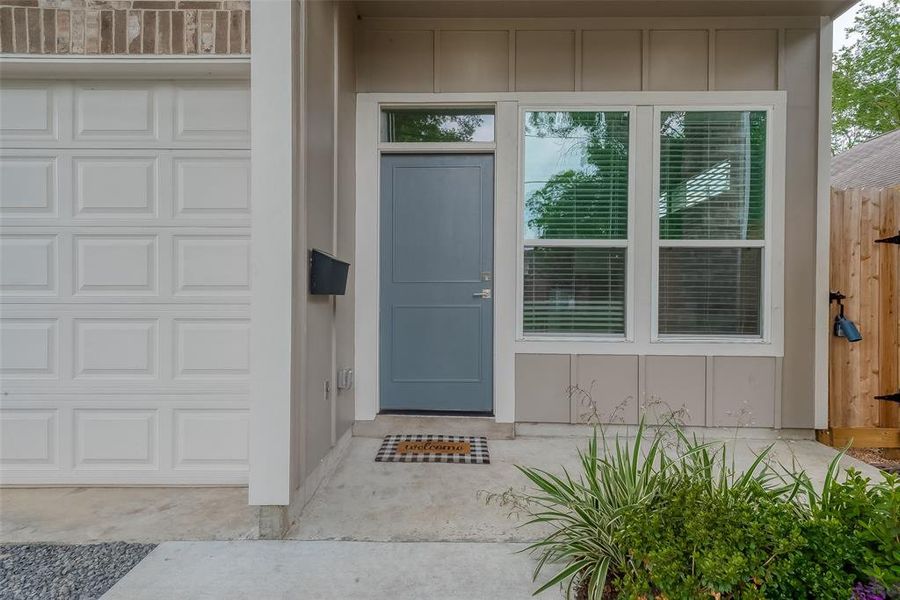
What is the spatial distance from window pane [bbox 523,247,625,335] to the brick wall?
2.30 meters

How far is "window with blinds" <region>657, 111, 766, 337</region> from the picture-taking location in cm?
310

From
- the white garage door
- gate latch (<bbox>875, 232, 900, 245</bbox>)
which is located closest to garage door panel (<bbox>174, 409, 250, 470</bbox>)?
the white garage door

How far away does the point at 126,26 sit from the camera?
222cm

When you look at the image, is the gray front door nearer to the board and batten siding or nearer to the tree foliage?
the board and batten siding

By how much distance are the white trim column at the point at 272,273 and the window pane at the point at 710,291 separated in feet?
8.66

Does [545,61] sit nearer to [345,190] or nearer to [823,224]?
[345,190]

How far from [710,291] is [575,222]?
1123mm

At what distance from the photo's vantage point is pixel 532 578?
5.27ft

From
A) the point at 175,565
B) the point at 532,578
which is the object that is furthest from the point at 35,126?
the point at 532,578

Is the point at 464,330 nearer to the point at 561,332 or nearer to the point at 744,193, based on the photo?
the point at 561,332

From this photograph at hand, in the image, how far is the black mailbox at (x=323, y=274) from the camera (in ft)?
7.12

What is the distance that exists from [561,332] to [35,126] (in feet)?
11.6

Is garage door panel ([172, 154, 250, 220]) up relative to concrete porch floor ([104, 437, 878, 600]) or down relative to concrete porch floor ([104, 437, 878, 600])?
up

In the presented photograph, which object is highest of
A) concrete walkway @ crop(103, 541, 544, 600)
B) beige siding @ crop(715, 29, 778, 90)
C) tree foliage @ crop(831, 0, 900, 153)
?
tree foliage @ crop(831, 0, 900, 153)
